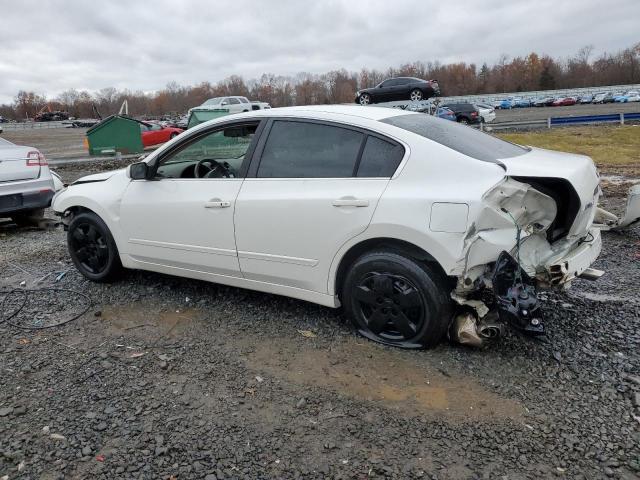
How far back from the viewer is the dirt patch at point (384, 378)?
2.86 metres

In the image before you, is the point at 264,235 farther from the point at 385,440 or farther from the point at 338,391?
the point at 385,440

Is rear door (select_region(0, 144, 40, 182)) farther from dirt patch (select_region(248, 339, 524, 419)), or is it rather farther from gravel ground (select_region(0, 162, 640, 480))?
dirt patch (select_region(248, 339, 524, 419))

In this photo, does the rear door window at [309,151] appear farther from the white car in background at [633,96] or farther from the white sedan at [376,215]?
the white car in background at [633,96]

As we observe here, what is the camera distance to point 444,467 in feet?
7.87

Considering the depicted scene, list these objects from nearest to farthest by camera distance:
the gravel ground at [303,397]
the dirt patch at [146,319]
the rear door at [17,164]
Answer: the gravel ground at [303,397] < the dirt patch at [146,319] < the rear door at [17,164]

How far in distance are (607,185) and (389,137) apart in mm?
7790

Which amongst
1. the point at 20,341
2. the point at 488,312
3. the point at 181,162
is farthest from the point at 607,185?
the point at 20,341

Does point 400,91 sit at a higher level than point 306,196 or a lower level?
higher

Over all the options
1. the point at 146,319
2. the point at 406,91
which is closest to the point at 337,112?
the point at 146,319

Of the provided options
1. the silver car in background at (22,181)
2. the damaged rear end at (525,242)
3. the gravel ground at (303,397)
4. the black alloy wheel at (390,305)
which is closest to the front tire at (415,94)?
the silver car in background at (22,181)

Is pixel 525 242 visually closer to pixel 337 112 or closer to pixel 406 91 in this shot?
pixel 337 112

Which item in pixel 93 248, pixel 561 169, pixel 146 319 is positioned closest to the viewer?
pixel 561 169

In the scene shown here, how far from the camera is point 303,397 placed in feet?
9.88

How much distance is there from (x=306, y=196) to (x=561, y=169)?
1666mm
